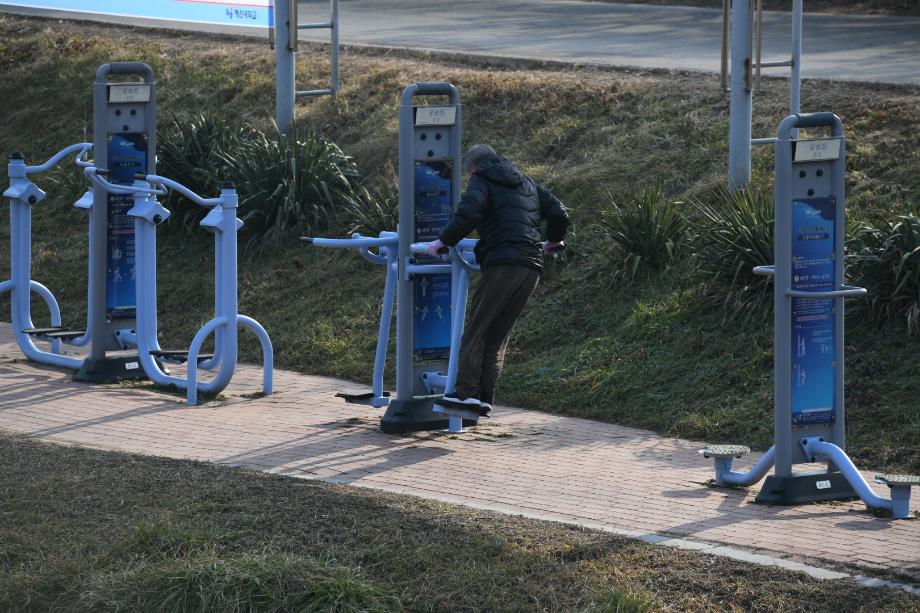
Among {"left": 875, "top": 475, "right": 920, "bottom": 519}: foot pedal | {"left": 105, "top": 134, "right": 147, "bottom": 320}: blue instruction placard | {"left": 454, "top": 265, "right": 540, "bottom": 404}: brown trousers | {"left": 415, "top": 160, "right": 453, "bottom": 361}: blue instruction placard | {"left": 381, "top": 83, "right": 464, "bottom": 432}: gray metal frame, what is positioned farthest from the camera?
{"left": 105, "top": 134, "right": 147, "bottom": 320}: blue instruction placard

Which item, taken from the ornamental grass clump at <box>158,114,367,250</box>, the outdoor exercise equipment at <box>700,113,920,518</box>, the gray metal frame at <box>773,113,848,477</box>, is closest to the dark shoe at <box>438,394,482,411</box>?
the outdoor exercise equipment at <box>700,113,920,518</box>

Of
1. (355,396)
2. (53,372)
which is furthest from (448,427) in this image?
(53,372)

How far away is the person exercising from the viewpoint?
903 cm

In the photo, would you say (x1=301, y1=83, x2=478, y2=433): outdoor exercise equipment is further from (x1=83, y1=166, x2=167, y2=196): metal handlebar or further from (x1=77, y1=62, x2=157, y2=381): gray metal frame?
(x1=77, y1=62, x2=157, y2=381): gray metal frame

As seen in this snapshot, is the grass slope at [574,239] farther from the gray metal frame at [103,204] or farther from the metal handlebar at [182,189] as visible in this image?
the metal handlebar at [182,189]

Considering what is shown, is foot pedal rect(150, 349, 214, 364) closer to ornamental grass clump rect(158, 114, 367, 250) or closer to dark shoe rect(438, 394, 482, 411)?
dark shoe rect(438, 394, 482, 411)

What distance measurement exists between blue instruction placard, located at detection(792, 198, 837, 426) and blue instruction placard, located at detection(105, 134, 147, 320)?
5.68 metres

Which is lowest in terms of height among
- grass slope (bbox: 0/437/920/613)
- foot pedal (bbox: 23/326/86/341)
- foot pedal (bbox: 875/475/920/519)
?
grass slope (bbox: 0/437/920/613)

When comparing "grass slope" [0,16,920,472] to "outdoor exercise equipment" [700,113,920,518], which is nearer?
"outdoor exercise equipment" [700,113,920,518]

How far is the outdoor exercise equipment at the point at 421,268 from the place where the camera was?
9602mm

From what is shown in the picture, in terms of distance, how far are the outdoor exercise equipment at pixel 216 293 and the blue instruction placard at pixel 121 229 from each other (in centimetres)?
11

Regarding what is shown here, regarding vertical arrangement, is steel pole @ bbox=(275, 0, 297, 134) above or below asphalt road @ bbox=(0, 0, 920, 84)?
below

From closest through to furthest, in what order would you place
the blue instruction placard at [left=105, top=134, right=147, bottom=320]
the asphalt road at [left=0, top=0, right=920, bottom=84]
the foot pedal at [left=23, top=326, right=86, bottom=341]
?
the blue instruction placard at [left=105, top=134, right=147, bottom=320]
the foot pedal at [left=23, top=326, right=86, bottom=341]
the asphalt road at [left=0, top=0, right=920, bottom=84]

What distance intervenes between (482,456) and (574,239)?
13.4ft
